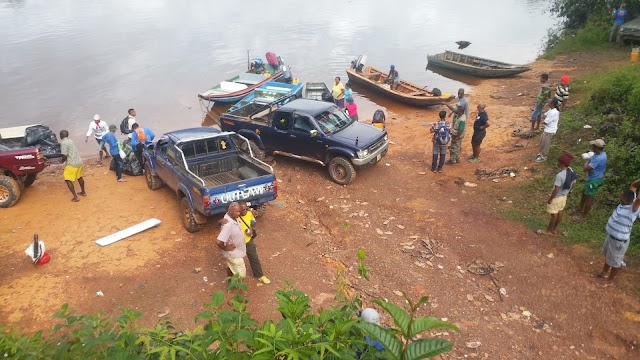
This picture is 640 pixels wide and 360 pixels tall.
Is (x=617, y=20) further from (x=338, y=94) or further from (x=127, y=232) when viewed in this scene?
(x=127, y=232)

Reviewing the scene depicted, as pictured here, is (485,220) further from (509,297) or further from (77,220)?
(77,220)

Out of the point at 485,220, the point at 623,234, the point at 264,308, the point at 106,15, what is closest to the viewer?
the point at 623,234

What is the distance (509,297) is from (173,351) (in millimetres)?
A: 5975

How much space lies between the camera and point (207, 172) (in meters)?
10.1

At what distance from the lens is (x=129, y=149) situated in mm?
12758

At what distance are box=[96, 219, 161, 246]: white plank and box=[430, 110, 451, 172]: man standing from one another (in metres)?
7.14

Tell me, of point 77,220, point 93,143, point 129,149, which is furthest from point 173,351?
point 93,143

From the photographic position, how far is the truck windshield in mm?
11711

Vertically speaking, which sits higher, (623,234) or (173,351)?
(173,351)

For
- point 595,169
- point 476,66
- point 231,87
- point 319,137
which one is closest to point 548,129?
point 595,169

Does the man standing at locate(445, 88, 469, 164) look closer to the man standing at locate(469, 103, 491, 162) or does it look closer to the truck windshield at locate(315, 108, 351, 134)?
the man standing at locate(469, 103, 491, 162)

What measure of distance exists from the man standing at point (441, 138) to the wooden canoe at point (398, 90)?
799 centimetres

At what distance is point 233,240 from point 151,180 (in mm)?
5568

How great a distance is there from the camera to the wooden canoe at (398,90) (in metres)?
19.0
